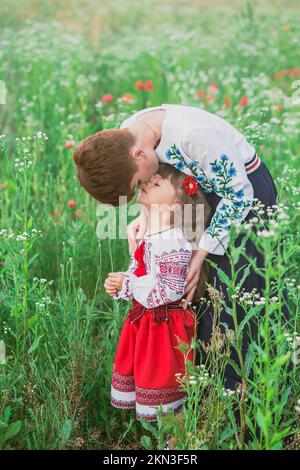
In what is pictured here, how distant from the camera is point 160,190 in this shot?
Result: 108 inches

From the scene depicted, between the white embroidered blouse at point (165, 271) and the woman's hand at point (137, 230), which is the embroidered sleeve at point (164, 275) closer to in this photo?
the white embroidered blouse at point (165, 271)

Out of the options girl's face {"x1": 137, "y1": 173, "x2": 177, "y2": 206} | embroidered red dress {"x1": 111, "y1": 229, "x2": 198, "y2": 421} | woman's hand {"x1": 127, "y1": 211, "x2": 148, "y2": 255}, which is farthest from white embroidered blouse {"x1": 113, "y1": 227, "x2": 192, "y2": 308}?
woman's hand {"x1": 127, "y1": 211, "x2": 148, "y2": 255}

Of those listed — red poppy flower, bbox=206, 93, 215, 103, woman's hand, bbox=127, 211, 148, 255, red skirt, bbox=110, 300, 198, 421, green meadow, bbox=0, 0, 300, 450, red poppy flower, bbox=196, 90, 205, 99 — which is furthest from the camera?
red poppy flower, bbox=206, 93, 215, 103

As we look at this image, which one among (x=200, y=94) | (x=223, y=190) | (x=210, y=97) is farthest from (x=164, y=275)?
(x=210, y=97)

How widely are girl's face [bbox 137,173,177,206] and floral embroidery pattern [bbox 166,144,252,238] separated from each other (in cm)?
9

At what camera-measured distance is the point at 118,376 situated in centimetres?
281

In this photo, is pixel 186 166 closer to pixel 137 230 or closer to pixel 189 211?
pixel 189 211

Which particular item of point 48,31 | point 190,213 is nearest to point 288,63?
point 48,31

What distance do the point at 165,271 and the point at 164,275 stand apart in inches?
0.6

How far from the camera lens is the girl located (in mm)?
2678

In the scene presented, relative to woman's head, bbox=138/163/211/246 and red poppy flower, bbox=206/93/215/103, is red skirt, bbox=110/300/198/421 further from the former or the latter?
red poppy flower, bbox=206/93/215/103

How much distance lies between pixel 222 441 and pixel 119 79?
4.11 metres

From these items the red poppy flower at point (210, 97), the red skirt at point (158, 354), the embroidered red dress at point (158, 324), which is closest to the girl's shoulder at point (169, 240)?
the embroidered red dress at point (158, 324)

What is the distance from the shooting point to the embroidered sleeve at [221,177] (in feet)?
8.68
